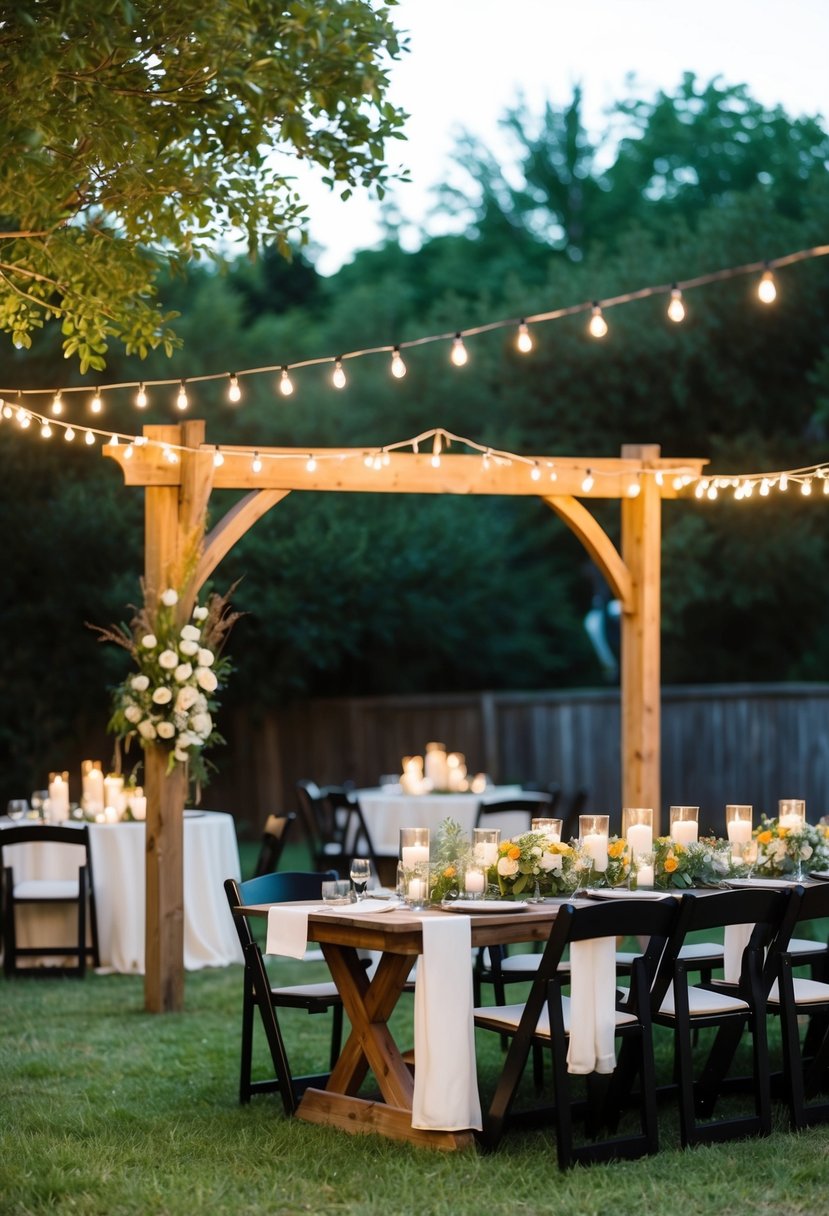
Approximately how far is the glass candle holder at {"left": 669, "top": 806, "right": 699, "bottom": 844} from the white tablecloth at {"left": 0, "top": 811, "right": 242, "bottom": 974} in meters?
3.76

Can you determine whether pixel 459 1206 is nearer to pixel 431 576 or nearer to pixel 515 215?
pixel 431 576

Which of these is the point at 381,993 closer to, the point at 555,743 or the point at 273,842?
the point at 273,842

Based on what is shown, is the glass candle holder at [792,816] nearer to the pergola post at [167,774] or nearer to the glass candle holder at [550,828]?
the glass candle holder at [550,828]

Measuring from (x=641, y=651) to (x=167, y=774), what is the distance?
3.05 m

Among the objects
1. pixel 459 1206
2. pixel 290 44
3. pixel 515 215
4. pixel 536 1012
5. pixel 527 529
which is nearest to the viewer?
pixel 459 1206

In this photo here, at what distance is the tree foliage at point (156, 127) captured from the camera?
5801mm

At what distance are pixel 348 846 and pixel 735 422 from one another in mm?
7530

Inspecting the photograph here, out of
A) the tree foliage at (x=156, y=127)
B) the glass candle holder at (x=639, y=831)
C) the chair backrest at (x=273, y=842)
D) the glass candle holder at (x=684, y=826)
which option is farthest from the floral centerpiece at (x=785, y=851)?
the chair backrest at (x=273, y=842)

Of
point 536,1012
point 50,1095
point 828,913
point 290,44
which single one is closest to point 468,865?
point 536,1012

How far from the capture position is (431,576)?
17703 mm

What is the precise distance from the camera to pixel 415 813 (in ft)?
38.3

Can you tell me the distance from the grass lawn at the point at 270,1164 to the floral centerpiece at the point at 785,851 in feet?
3.22

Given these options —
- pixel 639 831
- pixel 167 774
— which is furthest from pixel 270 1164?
pixel 167 774

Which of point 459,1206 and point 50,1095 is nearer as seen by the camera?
point 459,1206
